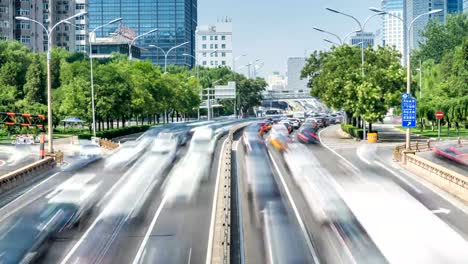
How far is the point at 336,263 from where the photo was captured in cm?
1906

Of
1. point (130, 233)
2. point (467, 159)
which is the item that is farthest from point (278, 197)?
point (467, 159)

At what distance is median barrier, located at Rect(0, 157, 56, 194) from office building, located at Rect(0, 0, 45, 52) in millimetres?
104210

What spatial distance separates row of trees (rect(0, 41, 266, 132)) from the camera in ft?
245

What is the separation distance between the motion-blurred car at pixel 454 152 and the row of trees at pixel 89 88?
33.8m

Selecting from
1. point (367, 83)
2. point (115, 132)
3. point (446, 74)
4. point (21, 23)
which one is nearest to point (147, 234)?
point (367, 83)

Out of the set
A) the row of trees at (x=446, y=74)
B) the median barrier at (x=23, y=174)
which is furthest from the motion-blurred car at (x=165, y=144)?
the row of trees at (x=446, y=74)

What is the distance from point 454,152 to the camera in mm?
54812

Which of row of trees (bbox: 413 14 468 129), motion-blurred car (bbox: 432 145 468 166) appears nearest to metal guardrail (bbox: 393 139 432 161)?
motion-blurred car (bbox: 432 145 468 166)

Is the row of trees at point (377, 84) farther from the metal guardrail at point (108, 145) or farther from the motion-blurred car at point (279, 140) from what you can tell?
the metal guardrail at point (108, 145)

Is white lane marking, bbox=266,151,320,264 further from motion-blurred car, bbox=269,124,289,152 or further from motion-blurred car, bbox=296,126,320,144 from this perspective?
motion-blurred car, bbox=296,126,320,144

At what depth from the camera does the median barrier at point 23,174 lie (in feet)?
115

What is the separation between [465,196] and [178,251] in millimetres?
15390

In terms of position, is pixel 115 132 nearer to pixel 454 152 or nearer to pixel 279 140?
pixel 279 140

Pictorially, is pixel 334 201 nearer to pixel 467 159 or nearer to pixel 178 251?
pixel 178 251
